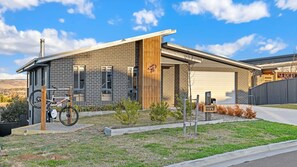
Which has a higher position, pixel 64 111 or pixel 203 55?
pixel 203 55

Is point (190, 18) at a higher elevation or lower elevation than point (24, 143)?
higher

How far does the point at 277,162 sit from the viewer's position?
739cm

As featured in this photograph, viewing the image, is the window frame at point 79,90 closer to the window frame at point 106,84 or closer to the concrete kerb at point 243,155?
the window frame at point 106,84

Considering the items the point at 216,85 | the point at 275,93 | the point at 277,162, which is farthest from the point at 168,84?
the point at 277,162

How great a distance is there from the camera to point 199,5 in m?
18.2

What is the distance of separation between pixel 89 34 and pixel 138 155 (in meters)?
14.2

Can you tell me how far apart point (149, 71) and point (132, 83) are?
116 centimetres

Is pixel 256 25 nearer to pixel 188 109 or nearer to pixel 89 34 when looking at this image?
pixel 89 34

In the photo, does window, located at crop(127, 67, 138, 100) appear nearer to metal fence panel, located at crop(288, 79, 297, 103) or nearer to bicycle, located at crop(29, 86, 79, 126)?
bicycle, located at crop(29, 86, 79, 126)

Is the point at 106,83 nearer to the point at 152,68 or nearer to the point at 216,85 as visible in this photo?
the point at 152,68

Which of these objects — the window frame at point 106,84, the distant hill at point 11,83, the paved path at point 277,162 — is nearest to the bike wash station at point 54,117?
the window frame at point 106,84

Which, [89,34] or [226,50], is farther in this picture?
[226,50]

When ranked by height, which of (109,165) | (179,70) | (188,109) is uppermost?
(179,70)

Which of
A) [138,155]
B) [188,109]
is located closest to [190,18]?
[188,109]
